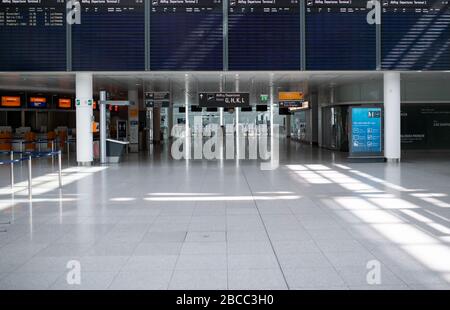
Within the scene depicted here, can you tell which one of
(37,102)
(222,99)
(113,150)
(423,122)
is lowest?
(113,150)

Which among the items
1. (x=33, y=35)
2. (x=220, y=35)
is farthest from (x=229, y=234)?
(x=33, y=35)

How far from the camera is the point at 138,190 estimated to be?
486 inches

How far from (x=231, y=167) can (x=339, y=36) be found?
5633 mm

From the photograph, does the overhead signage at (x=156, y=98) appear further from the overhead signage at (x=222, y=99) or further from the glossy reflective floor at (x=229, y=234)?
the glossy reflective floor at (x=229, y=234)

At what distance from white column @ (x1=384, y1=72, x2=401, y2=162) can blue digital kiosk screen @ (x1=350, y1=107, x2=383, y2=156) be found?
47cm

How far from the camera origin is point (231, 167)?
18.9 m

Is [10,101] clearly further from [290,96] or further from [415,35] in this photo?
[415,35]

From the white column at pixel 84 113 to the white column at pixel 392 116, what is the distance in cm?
1038

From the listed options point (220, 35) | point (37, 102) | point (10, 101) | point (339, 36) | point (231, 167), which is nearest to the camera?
point (220, 35)

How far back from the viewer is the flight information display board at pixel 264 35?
17.5 metres

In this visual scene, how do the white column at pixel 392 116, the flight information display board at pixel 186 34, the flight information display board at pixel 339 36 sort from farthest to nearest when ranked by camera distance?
the white column at pixel 392 116, the flight information display board at pixel 339 36, the flight information display board at pixel 186 34

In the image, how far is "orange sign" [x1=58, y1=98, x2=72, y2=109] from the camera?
33.2 meters

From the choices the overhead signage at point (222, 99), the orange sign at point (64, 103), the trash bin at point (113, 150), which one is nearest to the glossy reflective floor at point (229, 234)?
the trash bin at point (113, 150)

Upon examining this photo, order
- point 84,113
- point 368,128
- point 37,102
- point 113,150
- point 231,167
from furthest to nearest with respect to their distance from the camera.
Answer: point 37,102 → point 113,150 → point 368,128 → point 84,113 → point 231,167
